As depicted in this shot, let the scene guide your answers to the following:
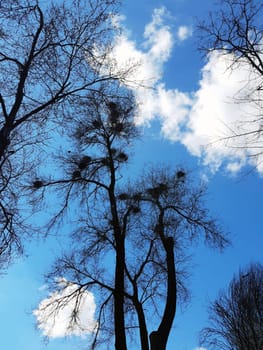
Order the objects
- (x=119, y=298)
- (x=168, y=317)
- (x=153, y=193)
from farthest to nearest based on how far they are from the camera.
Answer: (x=153, y=193), (x=119, y=298), (x=168, y=317)

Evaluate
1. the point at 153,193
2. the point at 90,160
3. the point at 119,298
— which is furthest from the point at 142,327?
the point at 90,160

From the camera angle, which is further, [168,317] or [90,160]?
[90,160]

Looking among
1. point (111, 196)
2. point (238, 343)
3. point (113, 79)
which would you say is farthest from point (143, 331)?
point (238, 343)

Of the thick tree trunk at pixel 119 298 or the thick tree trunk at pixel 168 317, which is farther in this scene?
the thick tree trunk at pixel 119 298

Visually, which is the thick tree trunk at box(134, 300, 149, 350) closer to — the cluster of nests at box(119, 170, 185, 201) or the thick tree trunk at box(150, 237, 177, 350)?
the thick tree trunk at box(150, 237, 177, 350)

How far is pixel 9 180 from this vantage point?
917cm

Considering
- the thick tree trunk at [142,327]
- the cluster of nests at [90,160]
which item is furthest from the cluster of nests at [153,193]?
the thick tree trunk at [142,327]

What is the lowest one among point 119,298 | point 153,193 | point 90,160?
point 119,298

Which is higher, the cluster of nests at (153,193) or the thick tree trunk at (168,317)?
the cluster of nests at (153,193)

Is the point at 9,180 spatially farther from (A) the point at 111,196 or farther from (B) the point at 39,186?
(A) the point at 111,196

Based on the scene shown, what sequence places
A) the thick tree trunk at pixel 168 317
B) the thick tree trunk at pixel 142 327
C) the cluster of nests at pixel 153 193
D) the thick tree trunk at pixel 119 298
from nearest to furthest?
the thick tree trunk at pixel 168 317, the thick tree trunk at pixel 119 298, the thick tree trunk at pixel 142 327, the cluster of nests at pixel 153 193

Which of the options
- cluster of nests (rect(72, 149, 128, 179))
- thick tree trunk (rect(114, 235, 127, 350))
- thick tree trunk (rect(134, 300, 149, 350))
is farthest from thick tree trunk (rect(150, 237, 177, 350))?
cluster of nests (rect(72, 149, 128, 179))

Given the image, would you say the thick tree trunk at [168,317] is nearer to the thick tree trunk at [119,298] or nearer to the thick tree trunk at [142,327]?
the thick tree trunk at [119,298]

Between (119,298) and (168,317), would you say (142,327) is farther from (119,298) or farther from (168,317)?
(168,317)
